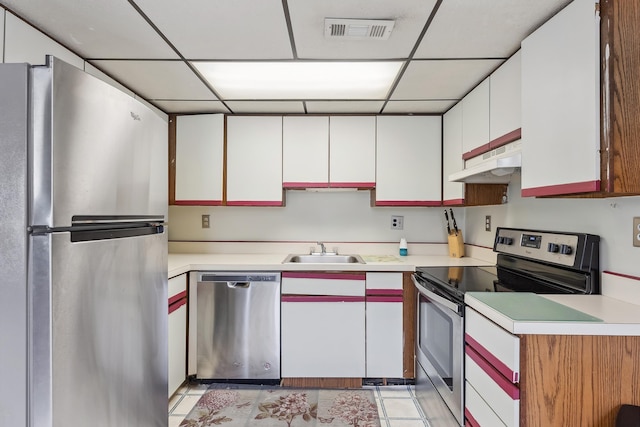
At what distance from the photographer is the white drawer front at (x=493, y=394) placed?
1.19 metres

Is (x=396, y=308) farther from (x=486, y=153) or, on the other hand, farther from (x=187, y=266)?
(x=187, y=266)

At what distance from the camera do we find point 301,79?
2246 mm

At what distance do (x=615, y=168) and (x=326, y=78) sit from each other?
153 cm

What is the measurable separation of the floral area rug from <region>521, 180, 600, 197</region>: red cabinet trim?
1.48 metres

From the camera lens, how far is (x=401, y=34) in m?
1.69

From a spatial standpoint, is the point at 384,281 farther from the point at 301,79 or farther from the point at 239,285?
the point at 301,79

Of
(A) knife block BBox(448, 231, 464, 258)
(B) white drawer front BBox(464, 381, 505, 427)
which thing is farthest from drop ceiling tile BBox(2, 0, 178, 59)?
(A) knife block BBox(448, 231, 464, 258)

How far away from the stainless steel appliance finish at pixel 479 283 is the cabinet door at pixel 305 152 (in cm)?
106

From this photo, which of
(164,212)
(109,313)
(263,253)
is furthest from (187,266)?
(109,313)

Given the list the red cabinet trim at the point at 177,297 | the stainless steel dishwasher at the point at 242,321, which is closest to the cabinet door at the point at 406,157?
the stainless steel dishwasher at the point at 242,321

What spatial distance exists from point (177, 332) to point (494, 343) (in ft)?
5.96

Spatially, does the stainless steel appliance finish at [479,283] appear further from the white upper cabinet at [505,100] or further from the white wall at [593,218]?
the white upper cabinet at [505,100]

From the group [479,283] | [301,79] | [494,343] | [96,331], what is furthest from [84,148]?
[479,283]

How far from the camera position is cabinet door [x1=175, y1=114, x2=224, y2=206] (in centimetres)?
285
